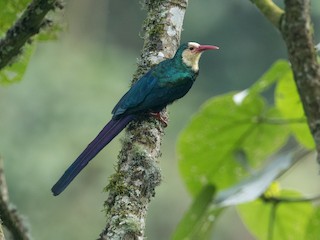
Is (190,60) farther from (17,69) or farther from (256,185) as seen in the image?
(256,185)

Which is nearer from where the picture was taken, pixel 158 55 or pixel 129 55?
pixel 158 55

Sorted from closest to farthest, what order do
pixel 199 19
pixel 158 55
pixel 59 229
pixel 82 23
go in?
1. pixel 158 55
2. pixel 59 229
3. pixel 82 23
4. pixel 199 19

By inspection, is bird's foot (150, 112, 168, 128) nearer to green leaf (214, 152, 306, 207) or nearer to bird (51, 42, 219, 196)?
bird (51, 42, 219, 196)

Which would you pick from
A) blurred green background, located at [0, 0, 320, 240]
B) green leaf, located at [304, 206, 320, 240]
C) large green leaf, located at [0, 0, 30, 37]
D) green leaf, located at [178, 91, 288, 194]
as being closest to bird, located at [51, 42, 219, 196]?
green leaf, located at [178, 91, 288, 194]

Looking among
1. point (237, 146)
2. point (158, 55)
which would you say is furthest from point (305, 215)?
point (158, 55)

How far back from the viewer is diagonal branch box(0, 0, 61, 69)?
323cm

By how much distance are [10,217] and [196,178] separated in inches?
30.8

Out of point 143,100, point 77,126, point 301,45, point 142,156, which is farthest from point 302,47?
point 77,126

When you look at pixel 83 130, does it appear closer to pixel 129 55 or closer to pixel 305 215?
pixel 129 55

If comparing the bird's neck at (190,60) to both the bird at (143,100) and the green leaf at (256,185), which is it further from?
the green leaf at (256,185)

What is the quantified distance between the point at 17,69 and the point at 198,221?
96 cm

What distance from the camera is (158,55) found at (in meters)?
3.32

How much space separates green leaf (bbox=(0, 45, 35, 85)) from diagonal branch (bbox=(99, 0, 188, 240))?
0.43 m

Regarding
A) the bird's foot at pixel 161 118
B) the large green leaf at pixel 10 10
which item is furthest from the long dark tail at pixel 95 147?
the large green leaf at pixel 10 10
